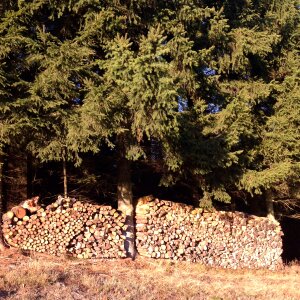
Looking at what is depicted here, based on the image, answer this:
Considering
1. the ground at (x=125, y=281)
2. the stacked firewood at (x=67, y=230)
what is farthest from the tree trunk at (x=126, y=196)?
the ground at (x=125, y=281)

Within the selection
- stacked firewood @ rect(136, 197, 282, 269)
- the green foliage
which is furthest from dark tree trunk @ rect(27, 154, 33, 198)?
stacked firewood @ rect(136, 197, 282, 269)

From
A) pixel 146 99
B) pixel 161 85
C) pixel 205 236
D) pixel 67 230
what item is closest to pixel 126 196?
pixel 67 230

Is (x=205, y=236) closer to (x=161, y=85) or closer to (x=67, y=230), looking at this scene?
(x=67, y=230)

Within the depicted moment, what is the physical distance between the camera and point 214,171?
11461 millimetres

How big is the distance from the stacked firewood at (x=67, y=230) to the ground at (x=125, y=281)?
1.40ft

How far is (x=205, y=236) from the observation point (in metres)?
12.3

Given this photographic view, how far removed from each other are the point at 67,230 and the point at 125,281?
2.34m

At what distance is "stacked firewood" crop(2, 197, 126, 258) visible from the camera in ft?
32.7

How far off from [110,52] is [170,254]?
561 cm

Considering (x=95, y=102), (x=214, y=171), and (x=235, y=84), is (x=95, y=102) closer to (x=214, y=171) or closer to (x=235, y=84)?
(x=214, y=171)

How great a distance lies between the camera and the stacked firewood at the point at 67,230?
9.98 m

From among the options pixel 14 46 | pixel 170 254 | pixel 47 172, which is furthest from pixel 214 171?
pixel 14 46

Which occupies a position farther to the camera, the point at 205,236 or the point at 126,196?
the point at 205,236

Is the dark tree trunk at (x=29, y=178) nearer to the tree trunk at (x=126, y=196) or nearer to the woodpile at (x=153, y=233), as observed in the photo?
the woodpile at (x=153, y=233)
